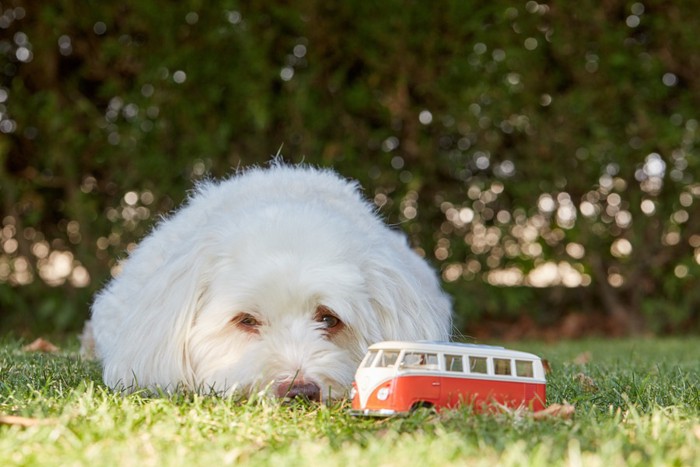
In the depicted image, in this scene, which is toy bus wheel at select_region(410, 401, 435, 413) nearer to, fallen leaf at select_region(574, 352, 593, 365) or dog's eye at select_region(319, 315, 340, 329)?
dog's eye at select_region(319, 315, 340, 329)

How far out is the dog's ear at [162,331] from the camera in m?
2.99

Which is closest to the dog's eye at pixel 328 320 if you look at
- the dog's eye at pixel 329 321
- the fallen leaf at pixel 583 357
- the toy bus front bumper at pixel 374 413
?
the dog's eye at pixel 329 321

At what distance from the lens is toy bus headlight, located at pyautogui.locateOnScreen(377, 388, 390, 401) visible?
8.02 ft

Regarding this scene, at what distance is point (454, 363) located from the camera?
2582mm

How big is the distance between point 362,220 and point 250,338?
1053 millimetres

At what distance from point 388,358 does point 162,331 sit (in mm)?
904

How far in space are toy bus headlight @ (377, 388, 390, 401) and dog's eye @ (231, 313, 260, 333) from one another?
683mm

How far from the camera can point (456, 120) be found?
7.05 metres

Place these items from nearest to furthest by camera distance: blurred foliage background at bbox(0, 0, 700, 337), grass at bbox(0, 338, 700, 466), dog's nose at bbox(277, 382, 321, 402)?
1. grass at bbox(0, 338, 700, 466)
2. dog's nose at bbox(277, 382, 321, 402)
3. blurred foliage background at bbox(0, 0, 700, 337)

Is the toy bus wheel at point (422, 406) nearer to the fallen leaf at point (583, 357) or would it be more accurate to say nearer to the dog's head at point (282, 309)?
the dog's head at point (282, 309)

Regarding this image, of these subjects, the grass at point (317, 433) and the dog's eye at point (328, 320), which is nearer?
the grass at point (317, 433)

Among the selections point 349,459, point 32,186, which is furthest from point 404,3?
point 349,459

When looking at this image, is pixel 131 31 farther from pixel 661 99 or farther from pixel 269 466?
pixel 269 466

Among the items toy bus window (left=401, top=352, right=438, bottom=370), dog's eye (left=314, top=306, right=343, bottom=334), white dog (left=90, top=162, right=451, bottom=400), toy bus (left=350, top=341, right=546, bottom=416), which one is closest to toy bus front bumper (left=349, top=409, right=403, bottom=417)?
toy bus (left=350, top=341, right=546, bottom=416)
